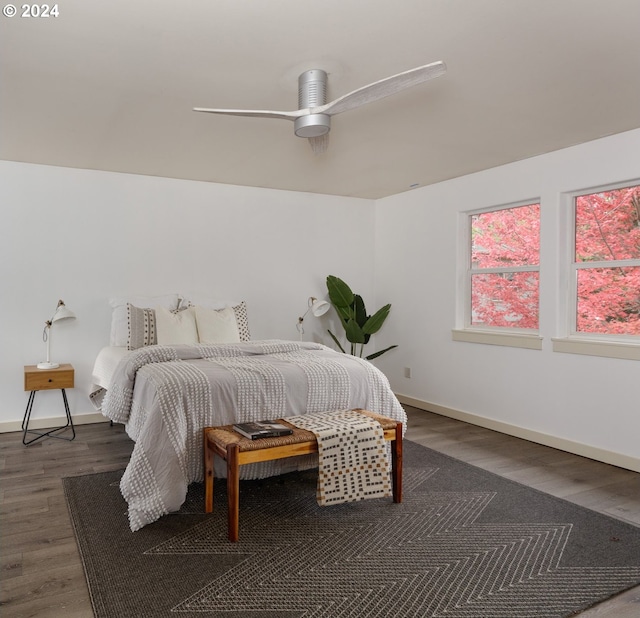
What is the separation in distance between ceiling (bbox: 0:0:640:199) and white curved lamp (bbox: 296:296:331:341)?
1.45m

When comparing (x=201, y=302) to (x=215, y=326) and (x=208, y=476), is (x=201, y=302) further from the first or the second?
(x=208, y=476)

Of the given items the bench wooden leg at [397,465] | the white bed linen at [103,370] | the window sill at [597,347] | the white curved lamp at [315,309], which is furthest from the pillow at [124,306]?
the window sill at [597,347]

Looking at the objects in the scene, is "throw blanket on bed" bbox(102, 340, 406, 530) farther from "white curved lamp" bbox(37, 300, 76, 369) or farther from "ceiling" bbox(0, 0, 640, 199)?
"ceiling" bbox(0, 0, 640, 199)

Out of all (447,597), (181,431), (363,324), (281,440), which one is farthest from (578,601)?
(363,324)

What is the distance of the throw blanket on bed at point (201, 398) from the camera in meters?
2.70

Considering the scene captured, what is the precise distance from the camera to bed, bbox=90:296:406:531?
2.70 metres

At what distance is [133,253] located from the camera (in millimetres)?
4820

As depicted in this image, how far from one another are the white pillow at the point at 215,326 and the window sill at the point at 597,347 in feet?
8.32

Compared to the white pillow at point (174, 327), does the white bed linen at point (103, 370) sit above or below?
below

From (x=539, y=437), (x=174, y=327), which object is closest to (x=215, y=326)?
(x=174, y=327)

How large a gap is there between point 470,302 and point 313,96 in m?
2.88

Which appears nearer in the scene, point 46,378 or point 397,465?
point 397,465

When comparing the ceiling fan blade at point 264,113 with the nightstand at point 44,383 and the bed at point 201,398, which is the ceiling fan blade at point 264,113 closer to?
the bed at point 201,398

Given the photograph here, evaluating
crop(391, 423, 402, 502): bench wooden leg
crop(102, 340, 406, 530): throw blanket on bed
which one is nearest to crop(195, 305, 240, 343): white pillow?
crop(102, 340, 406, 530): throw blanket on bed
